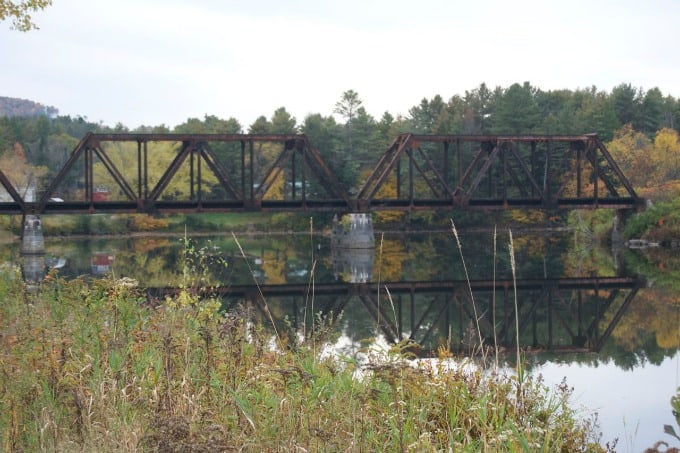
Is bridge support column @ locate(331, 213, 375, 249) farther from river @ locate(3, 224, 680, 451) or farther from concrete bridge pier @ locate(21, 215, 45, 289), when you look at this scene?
concrete bridge pier @ locate(21, 215, 45, 289)

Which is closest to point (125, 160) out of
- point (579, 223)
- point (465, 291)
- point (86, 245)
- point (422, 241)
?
point (86, 245)

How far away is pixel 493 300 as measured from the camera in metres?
12.9

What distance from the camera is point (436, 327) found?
Answer: 71.4 ft

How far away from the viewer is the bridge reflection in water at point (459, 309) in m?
19.4

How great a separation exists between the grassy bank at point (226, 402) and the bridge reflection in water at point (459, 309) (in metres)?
6.21

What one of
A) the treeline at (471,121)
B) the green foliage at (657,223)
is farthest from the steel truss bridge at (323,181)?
the treeline at (471,121)

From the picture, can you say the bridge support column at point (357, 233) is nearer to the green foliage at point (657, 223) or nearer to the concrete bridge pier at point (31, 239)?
the green foliage at point (657, 223)

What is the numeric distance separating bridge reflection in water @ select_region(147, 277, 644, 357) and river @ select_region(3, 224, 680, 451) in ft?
0.20

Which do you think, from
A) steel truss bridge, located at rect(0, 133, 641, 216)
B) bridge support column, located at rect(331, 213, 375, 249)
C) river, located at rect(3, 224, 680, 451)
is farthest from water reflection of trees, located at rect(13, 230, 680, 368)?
steel truss bridge, located at rect(0, 133, 641, 216)

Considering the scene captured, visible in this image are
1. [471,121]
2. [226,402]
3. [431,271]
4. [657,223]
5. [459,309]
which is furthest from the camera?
[471,121]

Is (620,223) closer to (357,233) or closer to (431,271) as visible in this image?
(357,233)

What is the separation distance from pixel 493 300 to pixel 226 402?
230 inches

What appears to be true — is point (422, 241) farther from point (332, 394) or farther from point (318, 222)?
point (332, 394)

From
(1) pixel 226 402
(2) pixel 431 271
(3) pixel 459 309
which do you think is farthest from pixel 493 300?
(2) pixel 431 271
